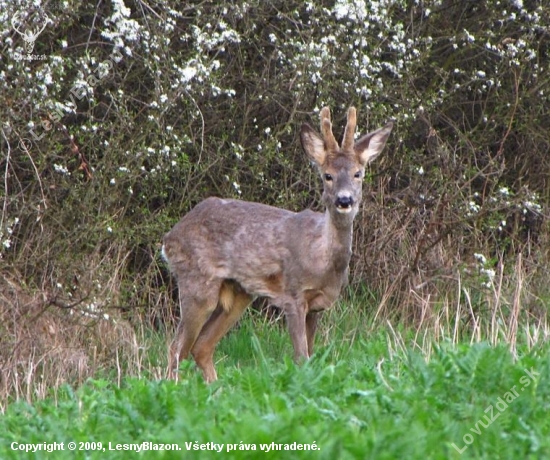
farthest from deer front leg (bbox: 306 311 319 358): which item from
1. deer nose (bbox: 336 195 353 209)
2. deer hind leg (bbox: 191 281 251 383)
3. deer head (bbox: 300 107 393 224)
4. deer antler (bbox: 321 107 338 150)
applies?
deer antler (bbox: 321 107 338 150)

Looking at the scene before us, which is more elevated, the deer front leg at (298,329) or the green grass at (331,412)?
the green grass at (331,412)

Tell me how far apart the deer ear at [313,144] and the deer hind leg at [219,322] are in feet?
3.83

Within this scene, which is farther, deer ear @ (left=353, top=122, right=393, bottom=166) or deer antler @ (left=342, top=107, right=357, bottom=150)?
deer ear @ (left=353, top=122, right=393, bottom=166)

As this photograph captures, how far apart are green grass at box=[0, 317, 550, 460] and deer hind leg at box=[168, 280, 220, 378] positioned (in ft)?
7.47

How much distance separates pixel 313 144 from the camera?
8039mm

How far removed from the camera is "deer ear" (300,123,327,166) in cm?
798

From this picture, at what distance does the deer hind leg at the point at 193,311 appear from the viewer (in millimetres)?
8266

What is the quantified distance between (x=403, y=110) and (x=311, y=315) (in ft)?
8.18

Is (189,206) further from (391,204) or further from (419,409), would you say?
(419,409)

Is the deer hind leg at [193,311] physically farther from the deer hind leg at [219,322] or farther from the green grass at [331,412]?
the green grass at [331,412]

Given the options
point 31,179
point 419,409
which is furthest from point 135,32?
point 419,409

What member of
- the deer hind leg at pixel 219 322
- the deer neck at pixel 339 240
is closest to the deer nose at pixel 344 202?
the deer neck at pixel 339 240

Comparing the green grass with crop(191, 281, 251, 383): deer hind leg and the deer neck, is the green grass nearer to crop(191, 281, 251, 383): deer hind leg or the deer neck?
the deer neck

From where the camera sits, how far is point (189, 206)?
31.9 feet
